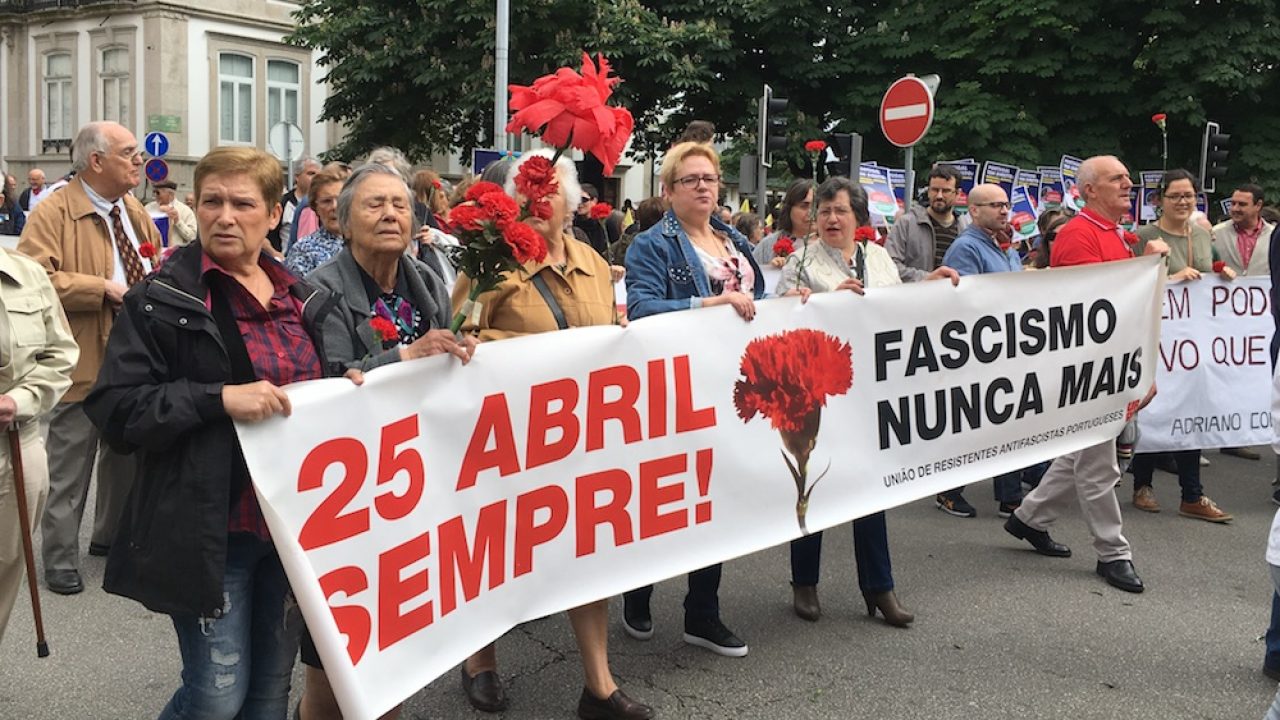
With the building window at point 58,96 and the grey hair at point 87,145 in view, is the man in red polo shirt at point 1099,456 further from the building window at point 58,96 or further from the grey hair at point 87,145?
the building window at point 58,96

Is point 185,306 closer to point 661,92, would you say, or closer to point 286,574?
point 286,574

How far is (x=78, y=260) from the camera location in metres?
5.54

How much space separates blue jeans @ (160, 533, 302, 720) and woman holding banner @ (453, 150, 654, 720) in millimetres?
1104

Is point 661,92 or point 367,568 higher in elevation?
point 661,92

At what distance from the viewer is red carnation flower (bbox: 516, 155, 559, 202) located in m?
3.35

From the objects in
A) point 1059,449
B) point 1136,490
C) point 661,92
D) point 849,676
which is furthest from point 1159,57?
point 849,676

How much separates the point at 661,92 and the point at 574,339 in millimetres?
20441

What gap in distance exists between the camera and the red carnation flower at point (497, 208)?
126 inches

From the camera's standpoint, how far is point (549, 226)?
396cm

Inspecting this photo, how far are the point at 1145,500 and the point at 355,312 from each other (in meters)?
5.75

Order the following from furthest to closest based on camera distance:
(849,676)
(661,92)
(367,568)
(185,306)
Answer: (661,92), (849,676), (367,568), (185,306)

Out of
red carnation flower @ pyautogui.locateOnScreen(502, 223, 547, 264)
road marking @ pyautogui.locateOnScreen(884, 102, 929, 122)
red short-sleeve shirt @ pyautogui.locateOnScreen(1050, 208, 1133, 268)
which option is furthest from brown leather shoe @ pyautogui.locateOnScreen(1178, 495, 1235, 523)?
red carnation flower @ pyautogui.locateOnScreen(502, 223, 547, 264)

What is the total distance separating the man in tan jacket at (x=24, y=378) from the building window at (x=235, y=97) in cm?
3197

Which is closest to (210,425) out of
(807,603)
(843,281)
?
(843,281)
